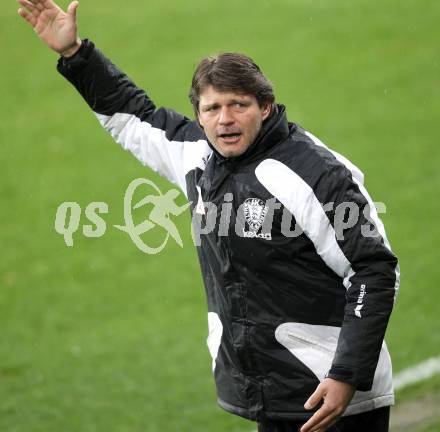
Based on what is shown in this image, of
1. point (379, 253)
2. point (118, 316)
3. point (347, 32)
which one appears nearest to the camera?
point (379, 253)

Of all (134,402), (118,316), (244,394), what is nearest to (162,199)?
(118,316)

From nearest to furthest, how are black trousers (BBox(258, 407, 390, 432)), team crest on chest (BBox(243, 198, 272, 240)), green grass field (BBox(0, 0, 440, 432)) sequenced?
team crest on chest (BBox(243, 198, 272, 240)) < black trousers (BBox(258, 407, 390, 432)) < green grass field (BBox(0, 0, 440, 432))

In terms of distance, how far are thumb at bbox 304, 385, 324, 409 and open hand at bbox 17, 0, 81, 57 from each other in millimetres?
1715

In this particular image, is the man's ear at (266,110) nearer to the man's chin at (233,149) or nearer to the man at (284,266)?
the man at (284,266)

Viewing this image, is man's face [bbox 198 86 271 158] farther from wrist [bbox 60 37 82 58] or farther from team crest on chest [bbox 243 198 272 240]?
wrist [bbox 60 37 82 58]

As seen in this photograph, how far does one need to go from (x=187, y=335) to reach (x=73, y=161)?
15.2 ft

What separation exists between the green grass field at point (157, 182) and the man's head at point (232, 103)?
2.84m

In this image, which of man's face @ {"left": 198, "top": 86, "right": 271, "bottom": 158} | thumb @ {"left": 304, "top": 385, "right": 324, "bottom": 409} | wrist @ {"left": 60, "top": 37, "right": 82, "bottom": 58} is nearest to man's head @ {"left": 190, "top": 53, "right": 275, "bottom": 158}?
man's face @ {"left": 198, "top": 86, "right": 271, "bottom": 158}

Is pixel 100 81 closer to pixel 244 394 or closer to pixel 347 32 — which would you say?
pixel 244 394

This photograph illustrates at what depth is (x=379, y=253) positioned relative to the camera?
11.2 ft

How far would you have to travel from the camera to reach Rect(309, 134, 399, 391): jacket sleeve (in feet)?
11.1
